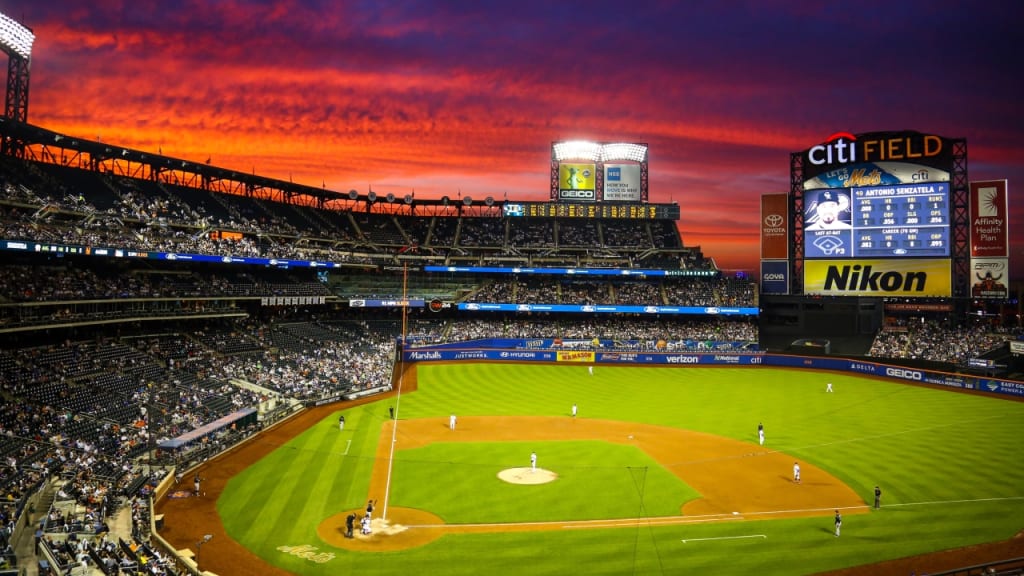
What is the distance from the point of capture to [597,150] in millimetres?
78438

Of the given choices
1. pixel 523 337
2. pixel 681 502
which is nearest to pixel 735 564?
pixel 681 502

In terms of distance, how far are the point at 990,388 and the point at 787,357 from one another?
16601 millimetres

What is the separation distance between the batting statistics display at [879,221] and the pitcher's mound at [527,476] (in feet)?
145

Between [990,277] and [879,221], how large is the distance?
990 centimetres

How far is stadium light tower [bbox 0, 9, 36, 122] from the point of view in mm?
43812

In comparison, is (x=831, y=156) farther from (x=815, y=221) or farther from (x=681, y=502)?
(x=681, y=502)

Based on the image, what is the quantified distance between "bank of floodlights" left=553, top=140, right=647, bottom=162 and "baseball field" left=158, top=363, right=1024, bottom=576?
39.6 meters

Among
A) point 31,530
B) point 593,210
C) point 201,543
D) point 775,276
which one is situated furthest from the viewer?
point 593,210

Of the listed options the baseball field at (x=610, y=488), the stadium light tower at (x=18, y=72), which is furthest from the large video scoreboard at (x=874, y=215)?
the stadium light tower at (x=18, y=72)

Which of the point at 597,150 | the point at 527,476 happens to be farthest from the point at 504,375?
the point at 597,150

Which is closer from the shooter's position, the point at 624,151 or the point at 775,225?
the point at 775,225

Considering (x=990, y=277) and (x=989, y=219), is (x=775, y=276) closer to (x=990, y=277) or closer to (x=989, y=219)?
(x=990, y=277)

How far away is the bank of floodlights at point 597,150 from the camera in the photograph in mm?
77688

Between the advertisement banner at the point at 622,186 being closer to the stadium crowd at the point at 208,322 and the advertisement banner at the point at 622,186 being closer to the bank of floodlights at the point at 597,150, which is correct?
the bank of floodlights at the point at 597,150
